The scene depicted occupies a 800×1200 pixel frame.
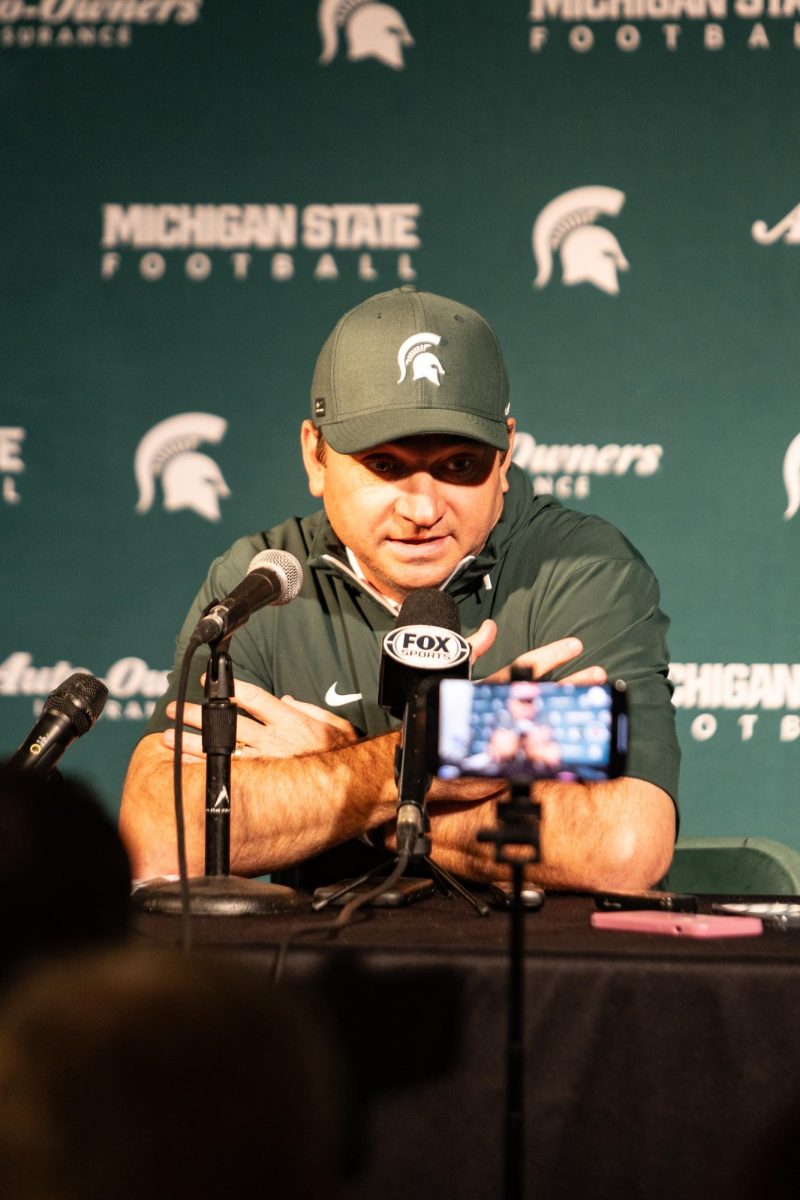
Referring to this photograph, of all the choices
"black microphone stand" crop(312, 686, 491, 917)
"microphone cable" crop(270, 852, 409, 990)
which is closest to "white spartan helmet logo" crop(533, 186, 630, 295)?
"black microphone stand" crop(312, 686, 491, 917)

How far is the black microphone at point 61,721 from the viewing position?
5.65ft

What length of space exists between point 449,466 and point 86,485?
1.63m

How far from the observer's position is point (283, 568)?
193cm

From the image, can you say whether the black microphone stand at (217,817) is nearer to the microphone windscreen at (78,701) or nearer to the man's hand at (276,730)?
the microphone windscreen at (78,701)

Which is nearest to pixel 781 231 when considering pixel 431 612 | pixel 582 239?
pixel 582 239

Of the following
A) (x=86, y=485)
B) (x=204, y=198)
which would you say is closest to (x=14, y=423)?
(x=86, y=485)

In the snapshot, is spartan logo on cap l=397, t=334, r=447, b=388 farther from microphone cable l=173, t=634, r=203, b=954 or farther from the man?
microphone cable l=173, t=634, r=203, b=954

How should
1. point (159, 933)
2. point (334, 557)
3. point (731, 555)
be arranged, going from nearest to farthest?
point (159, 933), point (334, 557), point (731, 555)

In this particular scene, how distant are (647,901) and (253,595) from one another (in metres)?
0.64

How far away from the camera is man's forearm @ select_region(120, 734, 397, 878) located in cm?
221

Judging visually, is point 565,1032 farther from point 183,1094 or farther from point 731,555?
point 731,555

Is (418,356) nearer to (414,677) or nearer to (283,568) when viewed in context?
(283,568)

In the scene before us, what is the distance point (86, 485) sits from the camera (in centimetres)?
387

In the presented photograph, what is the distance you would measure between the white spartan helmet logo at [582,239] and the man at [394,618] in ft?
3.60
